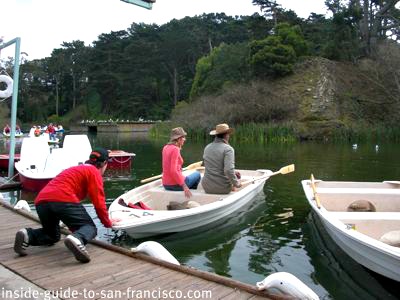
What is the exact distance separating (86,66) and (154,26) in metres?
12.1

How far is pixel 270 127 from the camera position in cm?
3075

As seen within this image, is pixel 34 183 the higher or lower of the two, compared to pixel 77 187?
lower

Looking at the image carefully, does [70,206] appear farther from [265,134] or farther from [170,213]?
[265,134]

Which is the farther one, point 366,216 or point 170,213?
point 170,213

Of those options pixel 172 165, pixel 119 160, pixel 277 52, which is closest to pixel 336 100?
pixel 277 52

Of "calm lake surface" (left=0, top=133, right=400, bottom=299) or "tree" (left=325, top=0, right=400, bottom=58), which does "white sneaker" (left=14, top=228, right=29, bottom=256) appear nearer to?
"calm lake surface" (left=0, top=133, right=400, bottom=299)

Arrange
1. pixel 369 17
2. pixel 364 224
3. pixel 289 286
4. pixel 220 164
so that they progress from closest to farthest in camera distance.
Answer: pixel 289 286 → pixel 364 224 → pixel 220 164 → pixel 369 17

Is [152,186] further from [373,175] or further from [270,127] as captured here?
[270,127]

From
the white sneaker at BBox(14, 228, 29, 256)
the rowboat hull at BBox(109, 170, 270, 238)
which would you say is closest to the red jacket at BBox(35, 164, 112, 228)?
the white sneaker at BBox(14, 228, 29, 256)

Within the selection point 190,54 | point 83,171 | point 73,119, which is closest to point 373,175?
point 83,171

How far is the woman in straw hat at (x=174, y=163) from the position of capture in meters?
7.44

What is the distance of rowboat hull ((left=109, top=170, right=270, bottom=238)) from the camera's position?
20.2 ft

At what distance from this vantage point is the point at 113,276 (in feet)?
13.8

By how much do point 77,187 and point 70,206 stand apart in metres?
0.21
